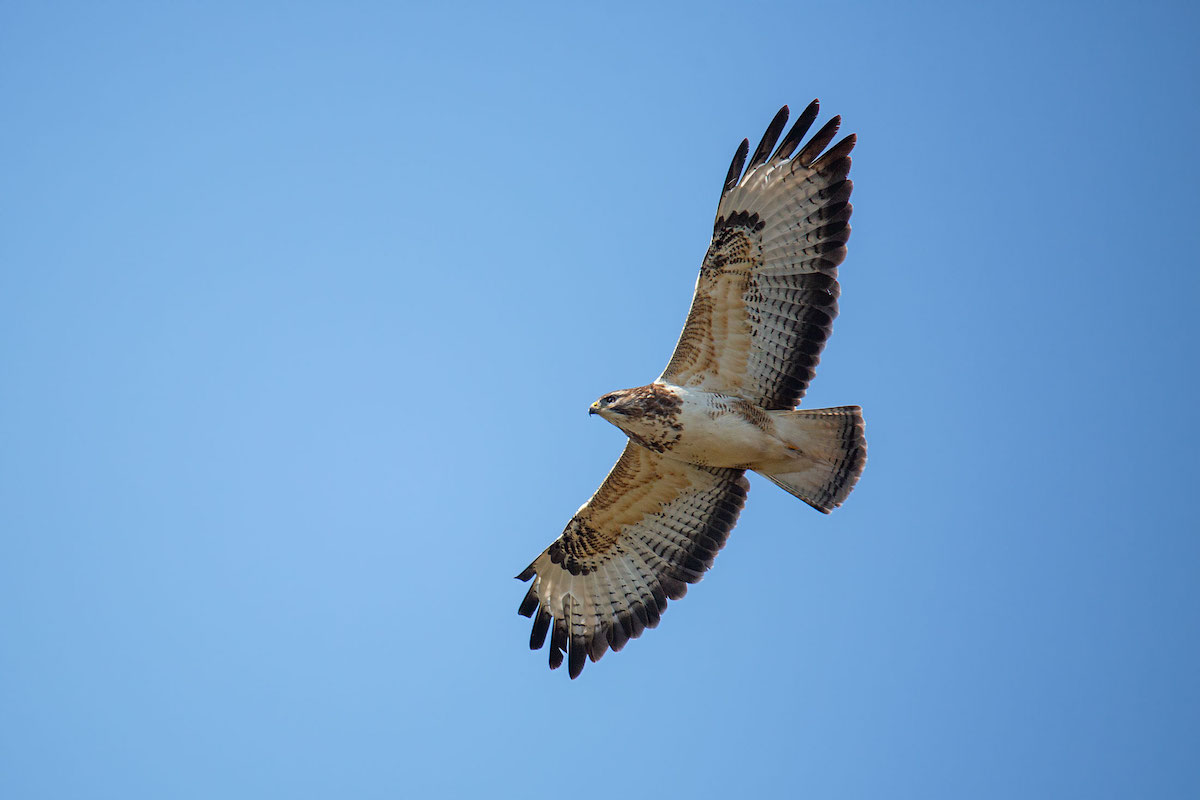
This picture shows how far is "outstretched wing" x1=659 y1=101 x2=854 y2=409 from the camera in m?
8.28

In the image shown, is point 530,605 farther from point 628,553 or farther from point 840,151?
point 840,151

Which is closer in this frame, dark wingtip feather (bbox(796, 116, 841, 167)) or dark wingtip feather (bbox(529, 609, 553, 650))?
dark wingtip feather (bbox(796, 116, 841, 167))

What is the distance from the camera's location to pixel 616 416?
27.8 feet

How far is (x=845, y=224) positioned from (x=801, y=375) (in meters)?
1.21

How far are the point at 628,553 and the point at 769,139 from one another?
3.73 metres

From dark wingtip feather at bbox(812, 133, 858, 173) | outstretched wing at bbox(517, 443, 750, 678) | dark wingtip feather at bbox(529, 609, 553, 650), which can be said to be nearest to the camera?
dark wingtip feather at bbox(812, 133, 858, 173)

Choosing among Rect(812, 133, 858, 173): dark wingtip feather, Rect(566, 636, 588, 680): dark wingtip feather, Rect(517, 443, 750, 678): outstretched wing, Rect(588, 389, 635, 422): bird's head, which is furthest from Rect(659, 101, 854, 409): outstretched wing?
Rect(566, 636, 588, 680): dark wingtip feather

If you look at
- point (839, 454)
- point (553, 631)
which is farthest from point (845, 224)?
point (553, 631)

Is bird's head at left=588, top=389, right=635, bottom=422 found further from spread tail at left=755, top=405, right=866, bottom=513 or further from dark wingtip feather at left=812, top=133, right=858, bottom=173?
dark wingtip feather at left=812, top=133, right=858, bottom=173

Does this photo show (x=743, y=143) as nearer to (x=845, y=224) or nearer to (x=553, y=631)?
(x=845, y=224)

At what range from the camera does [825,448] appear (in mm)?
8586

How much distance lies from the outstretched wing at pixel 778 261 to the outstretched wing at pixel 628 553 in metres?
1.11

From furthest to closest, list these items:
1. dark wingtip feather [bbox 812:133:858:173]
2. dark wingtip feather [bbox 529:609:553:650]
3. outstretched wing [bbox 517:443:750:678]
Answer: dark wingtip feather [bbox 529:609:553:650] < outstretched wing [bbox 517:443:750:678] < dark wingtip feather [bbox 812:133:858:173]

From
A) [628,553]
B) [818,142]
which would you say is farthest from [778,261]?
[628,553]
